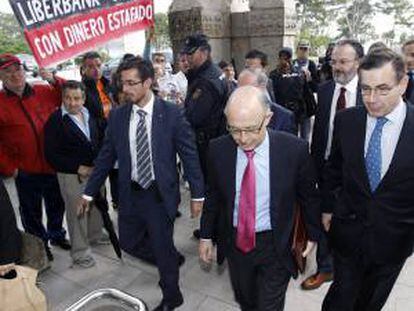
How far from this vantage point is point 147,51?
4.26 meters

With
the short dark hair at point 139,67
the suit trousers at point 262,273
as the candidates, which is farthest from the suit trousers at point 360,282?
the short dark hair at point 139,67

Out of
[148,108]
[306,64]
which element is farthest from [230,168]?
[306,64]

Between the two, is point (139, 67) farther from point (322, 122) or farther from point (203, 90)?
point (322, 122)

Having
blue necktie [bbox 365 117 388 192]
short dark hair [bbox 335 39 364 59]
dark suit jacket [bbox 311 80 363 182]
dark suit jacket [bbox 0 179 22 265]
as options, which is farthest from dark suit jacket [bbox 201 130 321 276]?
short dark hair [bbox 335 39 364 59]

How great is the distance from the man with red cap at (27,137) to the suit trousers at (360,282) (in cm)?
276

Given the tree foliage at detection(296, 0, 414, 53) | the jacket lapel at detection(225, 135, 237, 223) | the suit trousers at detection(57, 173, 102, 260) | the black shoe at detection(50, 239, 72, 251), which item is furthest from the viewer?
the tree foliage at detection(296, 0, 414, 53)

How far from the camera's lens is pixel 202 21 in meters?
6.99

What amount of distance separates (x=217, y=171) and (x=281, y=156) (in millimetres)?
375

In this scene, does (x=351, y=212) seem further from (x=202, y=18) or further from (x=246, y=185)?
(x=202, y=18)

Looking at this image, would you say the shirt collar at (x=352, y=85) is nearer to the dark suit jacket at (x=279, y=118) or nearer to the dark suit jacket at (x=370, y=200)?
the dark suit jacket at (x=279, y=118)

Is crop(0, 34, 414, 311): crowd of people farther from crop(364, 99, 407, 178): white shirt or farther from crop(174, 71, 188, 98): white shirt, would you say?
crop(174, 71, 188, 98): white shirt

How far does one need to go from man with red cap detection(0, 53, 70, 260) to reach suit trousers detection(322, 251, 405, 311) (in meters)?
2.76

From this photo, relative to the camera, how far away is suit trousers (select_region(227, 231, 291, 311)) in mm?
2320

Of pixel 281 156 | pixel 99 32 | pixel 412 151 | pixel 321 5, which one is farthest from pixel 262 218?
pixel 321 5
